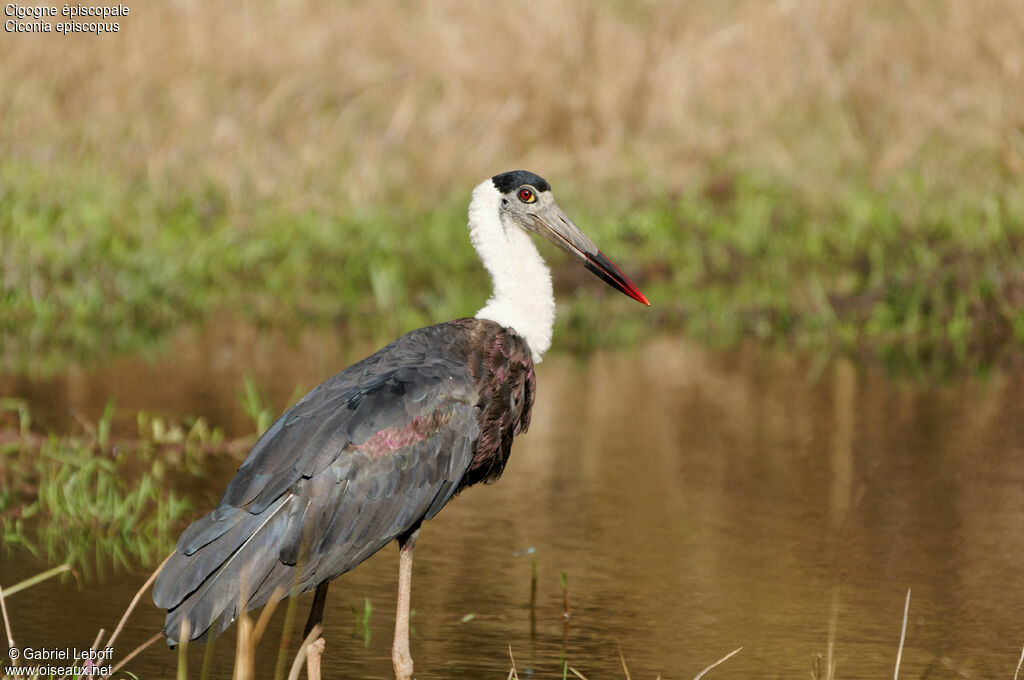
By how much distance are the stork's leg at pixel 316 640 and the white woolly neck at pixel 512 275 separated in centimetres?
99

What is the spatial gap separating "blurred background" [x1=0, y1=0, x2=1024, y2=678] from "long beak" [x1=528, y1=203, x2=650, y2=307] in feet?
2.55

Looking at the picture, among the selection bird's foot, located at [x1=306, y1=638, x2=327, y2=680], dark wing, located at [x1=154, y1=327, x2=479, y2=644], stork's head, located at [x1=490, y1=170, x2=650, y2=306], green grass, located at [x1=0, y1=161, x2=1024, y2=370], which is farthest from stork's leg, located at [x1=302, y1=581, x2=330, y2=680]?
green grass, located at [x1=0, y1=161, x2=1024, y2=370]

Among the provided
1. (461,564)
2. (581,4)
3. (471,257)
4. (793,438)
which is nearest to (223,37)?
(581,4)

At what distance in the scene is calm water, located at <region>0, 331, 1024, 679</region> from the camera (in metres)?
4.38

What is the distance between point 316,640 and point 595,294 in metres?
5.53

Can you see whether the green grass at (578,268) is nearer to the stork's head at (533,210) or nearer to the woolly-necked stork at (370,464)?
the stork's head at (533,210)

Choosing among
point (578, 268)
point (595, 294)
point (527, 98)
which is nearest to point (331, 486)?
point (595, 294)

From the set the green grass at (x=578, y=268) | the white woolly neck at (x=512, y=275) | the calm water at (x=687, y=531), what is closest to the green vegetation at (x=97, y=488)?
the calm water at (x=687, y=531)

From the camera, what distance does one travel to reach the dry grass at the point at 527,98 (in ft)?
35.2

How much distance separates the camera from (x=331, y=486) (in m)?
4.17

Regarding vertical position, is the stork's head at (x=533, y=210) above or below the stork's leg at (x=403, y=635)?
above

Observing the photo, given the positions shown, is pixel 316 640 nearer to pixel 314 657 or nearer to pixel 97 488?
pixel 314 657

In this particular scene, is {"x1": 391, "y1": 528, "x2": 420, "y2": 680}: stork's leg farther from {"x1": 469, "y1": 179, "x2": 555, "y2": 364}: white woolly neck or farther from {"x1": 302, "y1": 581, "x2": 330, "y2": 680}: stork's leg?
{"x1": 469, "y1": 179, "x2": 555, "y2": 364}: white woolly neck

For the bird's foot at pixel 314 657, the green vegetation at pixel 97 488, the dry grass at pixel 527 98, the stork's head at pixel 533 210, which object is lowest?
the bird's foot at pixel 314 657
